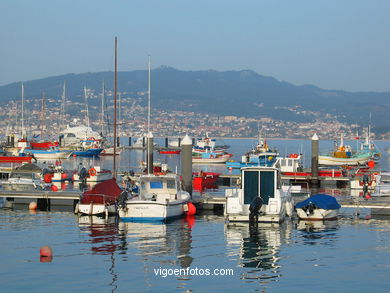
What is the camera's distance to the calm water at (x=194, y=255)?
22.4 meters

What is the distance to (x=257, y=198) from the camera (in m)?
33.6

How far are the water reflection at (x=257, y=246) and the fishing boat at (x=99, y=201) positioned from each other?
6764 mm

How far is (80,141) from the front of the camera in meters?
126

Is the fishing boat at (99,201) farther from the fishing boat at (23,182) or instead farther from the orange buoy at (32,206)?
the fishing boat at (23,182)

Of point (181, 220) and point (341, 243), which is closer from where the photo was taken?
point (341, 243)

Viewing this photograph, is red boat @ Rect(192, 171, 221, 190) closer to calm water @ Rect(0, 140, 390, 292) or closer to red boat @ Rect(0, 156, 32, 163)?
calm water @ Rect(0, 140, 390, 292)

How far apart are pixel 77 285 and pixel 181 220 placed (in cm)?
1433

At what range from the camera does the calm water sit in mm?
22375

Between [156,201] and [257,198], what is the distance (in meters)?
5.18

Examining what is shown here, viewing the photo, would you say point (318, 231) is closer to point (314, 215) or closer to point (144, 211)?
point (314, 215)

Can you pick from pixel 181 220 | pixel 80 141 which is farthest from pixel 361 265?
pixel 80 141

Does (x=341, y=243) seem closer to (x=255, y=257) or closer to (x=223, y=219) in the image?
(x=255, y=257)

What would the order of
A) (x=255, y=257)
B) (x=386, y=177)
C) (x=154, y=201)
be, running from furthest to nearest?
1. (x=386, y=177)
2. (x=154, y=201)
3. (x=255, y=257)

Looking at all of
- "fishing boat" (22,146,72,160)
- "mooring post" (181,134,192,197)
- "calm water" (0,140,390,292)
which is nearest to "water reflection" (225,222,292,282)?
"calm water" (0,140,390,292)
